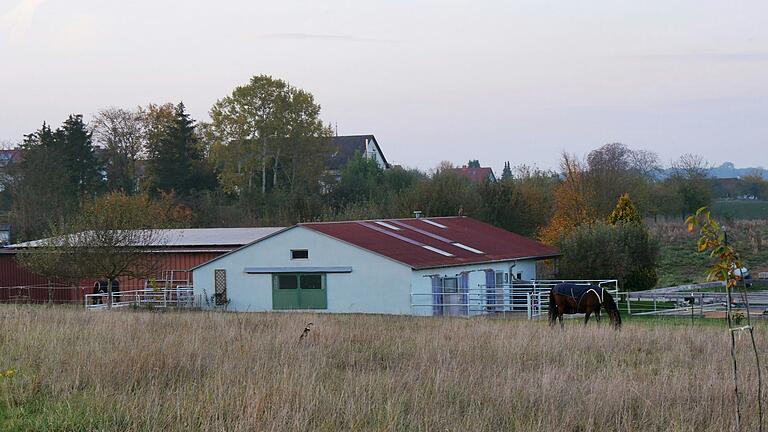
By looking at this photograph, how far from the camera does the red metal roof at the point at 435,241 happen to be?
40.8m

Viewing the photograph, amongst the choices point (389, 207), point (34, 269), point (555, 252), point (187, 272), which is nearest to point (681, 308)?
point (555, 252)

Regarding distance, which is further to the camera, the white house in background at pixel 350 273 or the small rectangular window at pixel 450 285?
the small rectangular window at pixel 450 285

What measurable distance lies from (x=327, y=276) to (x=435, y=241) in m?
6.39

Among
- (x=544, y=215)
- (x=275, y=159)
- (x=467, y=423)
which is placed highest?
(x=275, y=159)

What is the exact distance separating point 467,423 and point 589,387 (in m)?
2.64

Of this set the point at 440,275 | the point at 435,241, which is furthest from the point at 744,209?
the point at 440,275

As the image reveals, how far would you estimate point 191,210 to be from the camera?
7131 centimetres

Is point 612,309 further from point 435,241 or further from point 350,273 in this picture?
point 435,241

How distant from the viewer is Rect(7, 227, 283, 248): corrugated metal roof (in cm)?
4797

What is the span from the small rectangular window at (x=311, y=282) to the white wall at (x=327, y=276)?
403 millimetres

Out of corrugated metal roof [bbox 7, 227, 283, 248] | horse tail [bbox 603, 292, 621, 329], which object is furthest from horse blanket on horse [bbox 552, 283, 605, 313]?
corrugated metal roof [bbox 7, 227, 283, 248]

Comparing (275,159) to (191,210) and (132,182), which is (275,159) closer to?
(191,210)

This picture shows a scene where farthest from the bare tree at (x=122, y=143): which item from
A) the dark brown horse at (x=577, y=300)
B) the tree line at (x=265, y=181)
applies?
the dark brown horse at (x=577, y=300)

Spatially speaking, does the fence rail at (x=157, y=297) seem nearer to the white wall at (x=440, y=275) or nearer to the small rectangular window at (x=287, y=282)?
the small rectangular window at (x=287, y=282)
